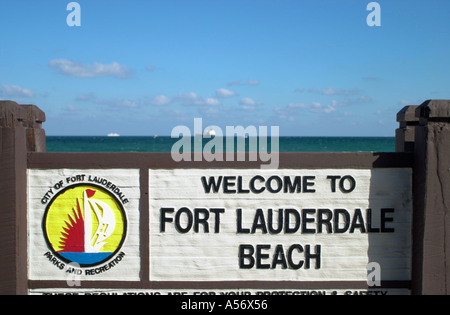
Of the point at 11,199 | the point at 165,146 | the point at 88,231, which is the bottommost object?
the point at 88,231

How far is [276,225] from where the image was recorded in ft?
12.2

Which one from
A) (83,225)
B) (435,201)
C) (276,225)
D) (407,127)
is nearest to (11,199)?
(83,225)

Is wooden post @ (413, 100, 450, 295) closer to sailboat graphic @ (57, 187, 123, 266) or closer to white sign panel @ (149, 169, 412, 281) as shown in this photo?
white sign panel @ (149, 169, 412, 281)

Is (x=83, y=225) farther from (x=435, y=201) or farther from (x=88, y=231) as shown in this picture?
(x=435, y=201)

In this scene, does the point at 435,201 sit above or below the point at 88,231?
above

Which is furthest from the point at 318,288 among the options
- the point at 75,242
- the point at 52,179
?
the point at 52,179

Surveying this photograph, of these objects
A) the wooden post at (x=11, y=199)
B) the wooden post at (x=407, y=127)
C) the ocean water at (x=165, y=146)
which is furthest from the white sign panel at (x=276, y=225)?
the ocean water at (x=165, y=146)

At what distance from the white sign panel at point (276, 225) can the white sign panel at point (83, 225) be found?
9.3 inches

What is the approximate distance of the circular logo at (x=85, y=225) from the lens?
Answer: 3.67 m

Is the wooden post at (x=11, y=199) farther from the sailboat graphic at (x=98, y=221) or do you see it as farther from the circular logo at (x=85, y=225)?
the sailboat graphic at (x=98, y=221)

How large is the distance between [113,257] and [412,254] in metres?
2.91

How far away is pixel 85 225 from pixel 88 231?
7 centimetres

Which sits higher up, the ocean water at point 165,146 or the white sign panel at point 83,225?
the ocean water at point 165,146
